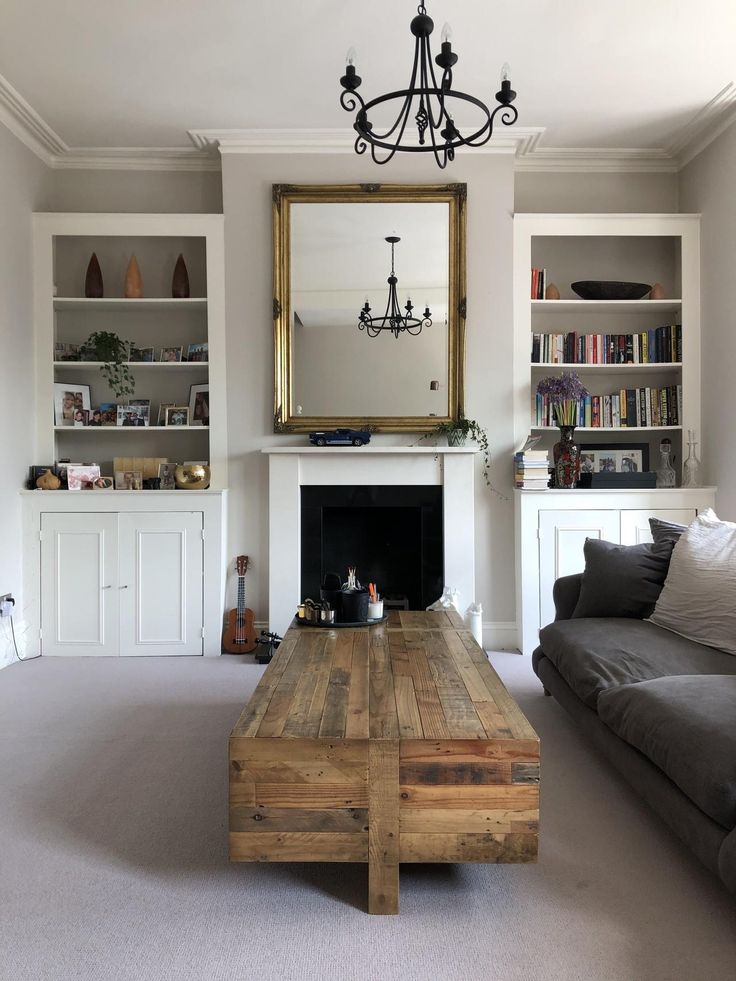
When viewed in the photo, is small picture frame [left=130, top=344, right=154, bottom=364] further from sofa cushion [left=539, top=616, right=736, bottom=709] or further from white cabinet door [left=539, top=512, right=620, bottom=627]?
sofa cushion [left=539, top=616, right=736, bottom=709]

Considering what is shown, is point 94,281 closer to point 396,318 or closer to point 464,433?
point 396,318

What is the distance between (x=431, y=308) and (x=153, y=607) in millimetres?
2428

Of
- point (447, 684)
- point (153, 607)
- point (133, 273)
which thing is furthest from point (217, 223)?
point (447, 684)

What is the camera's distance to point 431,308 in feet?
14.5

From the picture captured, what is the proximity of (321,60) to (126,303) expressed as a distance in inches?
71.6

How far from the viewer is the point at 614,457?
466 centimetres

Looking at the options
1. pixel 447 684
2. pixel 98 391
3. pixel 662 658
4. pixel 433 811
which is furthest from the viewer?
pixel 98 391

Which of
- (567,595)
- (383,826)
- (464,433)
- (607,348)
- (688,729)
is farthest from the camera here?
(607,348)

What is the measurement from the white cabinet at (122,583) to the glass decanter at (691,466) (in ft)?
9.57

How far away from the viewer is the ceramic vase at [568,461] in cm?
434

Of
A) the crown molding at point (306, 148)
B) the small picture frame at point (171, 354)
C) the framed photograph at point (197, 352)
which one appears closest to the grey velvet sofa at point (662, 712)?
the framed photograph at point (197, 352)

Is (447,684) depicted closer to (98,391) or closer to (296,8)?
(296,8)

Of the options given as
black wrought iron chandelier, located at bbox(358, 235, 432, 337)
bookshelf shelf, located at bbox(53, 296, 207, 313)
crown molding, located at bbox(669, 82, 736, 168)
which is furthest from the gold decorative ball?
crown molding, located at bbox(669, 82, 736, 168)

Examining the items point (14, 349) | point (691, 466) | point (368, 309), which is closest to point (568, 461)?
point (691, 466)
